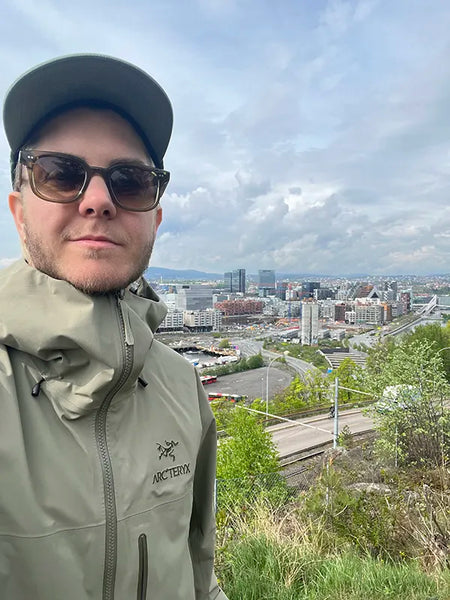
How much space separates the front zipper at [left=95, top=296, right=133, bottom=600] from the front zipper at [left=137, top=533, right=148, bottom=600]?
6cm

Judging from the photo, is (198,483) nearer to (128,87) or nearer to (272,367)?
(128,87)

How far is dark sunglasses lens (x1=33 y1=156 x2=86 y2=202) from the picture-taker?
85 cm

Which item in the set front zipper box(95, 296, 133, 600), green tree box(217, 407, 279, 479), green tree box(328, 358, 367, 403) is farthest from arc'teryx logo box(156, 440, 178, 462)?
green tree box(328, 358, 367, 403)

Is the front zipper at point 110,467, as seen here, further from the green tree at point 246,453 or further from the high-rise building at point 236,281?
the high-rise building at point 236,281

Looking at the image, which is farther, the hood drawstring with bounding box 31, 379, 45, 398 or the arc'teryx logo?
the arc'teryx logo

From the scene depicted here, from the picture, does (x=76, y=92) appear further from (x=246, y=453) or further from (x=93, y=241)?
(x=246, y=453)

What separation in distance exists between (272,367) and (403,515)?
1926 inches

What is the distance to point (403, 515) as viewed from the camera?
3.96 m

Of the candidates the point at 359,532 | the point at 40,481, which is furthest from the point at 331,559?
the point at 40,481

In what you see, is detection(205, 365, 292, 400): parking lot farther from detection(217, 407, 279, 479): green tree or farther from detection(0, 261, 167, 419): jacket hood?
detection(0, 261, 167, 419): jacket hood

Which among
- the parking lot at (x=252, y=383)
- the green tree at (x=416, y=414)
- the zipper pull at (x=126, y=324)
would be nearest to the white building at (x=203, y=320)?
the parking lot at (x=252, y=383)

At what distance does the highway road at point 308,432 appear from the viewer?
63.9 ft

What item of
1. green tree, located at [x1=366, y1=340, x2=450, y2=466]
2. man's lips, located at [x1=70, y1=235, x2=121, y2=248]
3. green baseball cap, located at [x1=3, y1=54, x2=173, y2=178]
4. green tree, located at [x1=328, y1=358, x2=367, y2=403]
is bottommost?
green tree, located at [x1=328, y1=358, x2=367, y2=403]

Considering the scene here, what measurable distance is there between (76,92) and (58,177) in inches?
7.8
